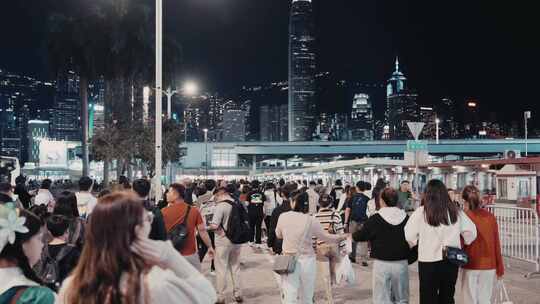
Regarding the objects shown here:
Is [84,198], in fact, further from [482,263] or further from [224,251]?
[482,263]

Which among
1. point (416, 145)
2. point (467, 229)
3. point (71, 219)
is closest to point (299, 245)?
point (467, 229)

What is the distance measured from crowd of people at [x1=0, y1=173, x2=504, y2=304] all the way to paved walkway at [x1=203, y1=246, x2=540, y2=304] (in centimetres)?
57

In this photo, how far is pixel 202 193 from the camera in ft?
52.6

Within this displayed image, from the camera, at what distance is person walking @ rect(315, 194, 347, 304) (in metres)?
8.72

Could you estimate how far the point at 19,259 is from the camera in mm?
3191

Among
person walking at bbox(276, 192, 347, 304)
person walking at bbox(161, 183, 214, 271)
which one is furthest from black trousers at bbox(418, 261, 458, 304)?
person walking at bbox(161, 183, 214, 271)

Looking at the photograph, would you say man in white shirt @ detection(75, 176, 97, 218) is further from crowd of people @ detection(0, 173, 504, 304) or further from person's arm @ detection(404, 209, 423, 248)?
person's arm @ detection(404, 209, 423, 248)

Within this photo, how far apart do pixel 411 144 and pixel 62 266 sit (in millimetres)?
11908

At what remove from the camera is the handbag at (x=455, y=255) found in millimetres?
6547

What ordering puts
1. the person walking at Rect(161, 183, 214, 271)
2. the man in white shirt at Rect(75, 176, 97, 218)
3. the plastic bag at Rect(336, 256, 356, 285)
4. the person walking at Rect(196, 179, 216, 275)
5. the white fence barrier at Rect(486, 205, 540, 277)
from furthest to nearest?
the white fence barrier at Rect(486, 205, 540, 277) < the person walking at Rect(196, 179, 216, 275) < the man in white shirt at Rect(75, 176, 97, 218) < the plastic bag at Rect(336, 256, 356, 285) < the person walking at Rect(161, 183, 214, 271)

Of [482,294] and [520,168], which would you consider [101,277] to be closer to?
[482,294]

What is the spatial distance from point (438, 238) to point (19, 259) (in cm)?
468

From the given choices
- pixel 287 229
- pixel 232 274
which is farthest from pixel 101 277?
pixel 232 274

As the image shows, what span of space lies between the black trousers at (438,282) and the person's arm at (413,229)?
10.7 inches
